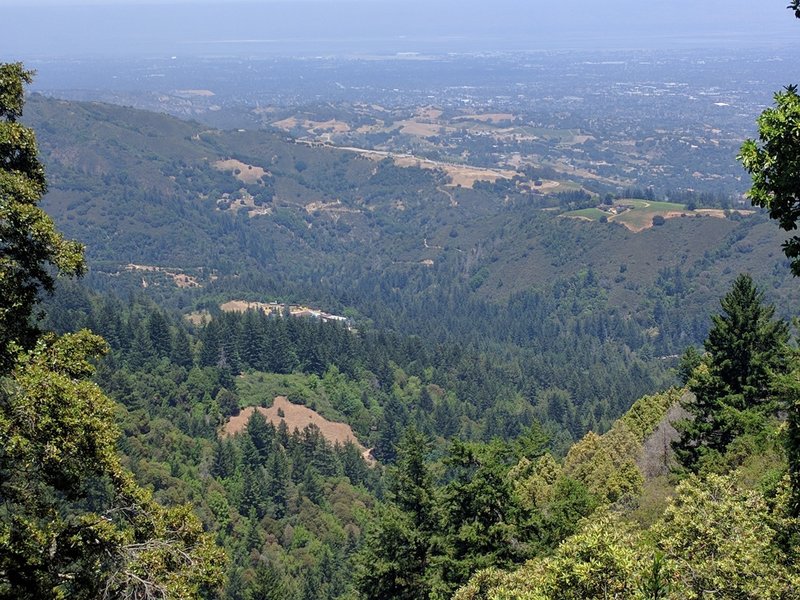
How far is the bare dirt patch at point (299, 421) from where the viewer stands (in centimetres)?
8875

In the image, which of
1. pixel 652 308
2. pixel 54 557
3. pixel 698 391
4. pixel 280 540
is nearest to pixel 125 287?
pixel 652 308

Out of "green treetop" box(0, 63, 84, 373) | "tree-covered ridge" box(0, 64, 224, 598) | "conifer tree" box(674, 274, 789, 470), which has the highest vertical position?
"green treetop" box(0, 63, 84, 373)

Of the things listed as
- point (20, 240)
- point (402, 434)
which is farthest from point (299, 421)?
point (20, 240)

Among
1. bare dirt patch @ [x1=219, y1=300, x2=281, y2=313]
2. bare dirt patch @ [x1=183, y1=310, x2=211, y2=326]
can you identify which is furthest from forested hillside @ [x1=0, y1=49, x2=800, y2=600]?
bare dirt patch @ [x1=219, y1=300, x2=281, y2=313]

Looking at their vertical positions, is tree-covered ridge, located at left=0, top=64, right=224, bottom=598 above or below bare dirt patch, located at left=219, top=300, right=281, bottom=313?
above

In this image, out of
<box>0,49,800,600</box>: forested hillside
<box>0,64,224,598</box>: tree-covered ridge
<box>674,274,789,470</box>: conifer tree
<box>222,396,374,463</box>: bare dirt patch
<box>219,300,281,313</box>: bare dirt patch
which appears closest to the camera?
<box>0,64,224,598</box>: tree-covered ridge

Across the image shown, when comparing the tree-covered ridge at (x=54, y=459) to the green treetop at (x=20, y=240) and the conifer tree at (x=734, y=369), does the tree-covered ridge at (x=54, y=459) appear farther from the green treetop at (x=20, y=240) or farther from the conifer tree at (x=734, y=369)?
the conifer tree at (x=734, y=369)

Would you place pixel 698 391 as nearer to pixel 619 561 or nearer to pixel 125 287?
pixel 619 561

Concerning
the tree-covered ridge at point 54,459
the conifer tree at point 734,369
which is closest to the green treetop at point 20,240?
the tree-covered ridge at point 54,459

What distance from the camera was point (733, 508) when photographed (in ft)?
44.0

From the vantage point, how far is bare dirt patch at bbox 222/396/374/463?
88.8m

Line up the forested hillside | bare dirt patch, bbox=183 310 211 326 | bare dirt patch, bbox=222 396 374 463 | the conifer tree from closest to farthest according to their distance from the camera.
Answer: the forested hillside
the conifer tree
bare dirt patch, bbox=222 396 374 463
bare dirt patch, bbox=183 310 211 326

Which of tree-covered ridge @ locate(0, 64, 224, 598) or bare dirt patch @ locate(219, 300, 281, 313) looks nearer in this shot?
tree-covered ridge @ locate(0, 64, 224, 598)

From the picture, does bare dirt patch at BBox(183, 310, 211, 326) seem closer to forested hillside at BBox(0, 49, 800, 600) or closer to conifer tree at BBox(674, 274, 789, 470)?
forested hillside at BBox(0, 49, 800, 600)
